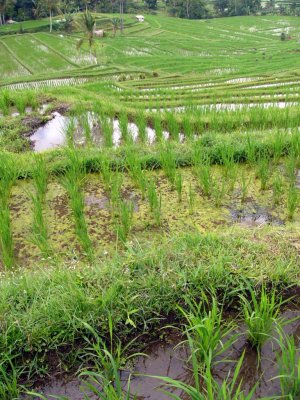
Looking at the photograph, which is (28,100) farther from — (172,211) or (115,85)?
(172,211)

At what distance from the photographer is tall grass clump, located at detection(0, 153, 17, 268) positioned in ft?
9.85

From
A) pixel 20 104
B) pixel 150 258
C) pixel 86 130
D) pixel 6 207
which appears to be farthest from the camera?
pixel 20 104

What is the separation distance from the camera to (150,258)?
2.47 meters

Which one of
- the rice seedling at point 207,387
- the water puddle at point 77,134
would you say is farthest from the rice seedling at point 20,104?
the rice seedling at point 207,387

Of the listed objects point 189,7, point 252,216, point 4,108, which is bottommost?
point 252,216

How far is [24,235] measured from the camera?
3.42 m

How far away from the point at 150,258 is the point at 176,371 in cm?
73

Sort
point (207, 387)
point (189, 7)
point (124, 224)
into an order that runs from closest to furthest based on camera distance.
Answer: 1. point (207, 387)
2. point (124, 224)
3. point (189, 7)

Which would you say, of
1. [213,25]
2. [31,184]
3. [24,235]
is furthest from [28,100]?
[213,25]

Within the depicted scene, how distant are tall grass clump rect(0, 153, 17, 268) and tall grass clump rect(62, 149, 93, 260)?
53 cm

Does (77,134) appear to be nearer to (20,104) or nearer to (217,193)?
(20,104)

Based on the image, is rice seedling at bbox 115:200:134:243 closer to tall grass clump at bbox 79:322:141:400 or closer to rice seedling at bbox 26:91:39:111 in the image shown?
tall grass clump at bbox 79:322:141:400

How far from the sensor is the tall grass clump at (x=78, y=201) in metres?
3.03

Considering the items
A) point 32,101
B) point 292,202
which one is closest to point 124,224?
point 292,202
